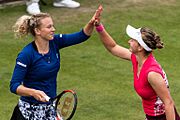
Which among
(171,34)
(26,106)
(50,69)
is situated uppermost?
(50,69)

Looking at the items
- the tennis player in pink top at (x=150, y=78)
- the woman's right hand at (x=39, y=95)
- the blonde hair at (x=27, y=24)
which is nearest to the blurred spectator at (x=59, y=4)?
the blonde hair at (x=27, y=24)

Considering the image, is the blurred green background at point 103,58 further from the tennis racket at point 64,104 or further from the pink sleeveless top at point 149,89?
the pink sleeveless top at point 149,89

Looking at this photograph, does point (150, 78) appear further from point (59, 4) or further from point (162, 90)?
point (59, 4)

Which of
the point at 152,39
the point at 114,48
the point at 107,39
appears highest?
the point at 152,39

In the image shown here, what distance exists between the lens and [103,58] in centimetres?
1139

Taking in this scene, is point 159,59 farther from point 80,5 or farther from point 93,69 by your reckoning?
point 80,5

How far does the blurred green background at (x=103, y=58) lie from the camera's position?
934 centimetres

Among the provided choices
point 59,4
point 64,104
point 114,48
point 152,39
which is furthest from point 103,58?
point 152,39

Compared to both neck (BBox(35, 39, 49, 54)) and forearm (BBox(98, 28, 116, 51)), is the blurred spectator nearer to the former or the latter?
forearm (BBox(98, 28, 116, 51))

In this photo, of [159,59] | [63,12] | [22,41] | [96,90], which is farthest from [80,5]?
[96,90]

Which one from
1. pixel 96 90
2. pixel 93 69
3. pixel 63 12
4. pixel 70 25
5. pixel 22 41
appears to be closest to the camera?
pixel 96 90

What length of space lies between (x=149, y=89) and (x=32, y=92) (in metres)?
1.30

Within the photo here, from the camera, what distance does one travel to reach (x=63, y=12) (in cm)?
1400

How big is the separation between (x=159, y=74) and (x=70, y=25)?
22.7 feet
